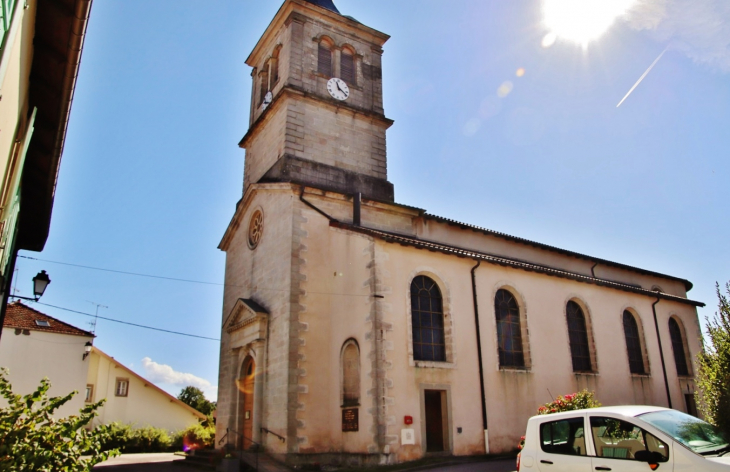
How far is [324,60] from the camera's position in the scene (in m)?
22.5

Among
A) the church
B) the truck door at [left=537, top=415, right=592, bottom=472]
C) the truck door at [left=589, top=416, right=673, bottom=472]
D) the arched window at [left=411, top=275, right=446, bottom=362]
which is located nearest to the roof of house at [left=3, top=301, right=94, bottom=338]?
the church

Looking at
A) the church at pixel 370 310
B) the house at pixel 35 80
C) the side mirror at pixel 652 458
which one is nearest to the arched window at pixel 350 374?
the church at pixel 370 310

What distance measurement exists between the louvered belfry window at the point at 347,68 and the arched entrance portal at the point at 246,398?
462 inches

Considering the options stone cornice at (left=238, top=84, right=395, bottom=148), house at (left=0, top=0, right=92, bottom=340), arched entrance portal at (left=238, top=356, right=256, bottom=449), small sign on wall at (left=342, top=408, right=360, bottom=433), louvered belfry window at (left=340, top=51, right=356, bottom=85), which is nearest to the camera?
house at (left=0, top=0, right=92, bottom=340)

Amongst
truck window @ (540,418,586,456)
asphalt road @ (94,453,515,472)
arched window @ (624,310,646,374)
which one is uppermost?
arched window @ (624,310,646,374)

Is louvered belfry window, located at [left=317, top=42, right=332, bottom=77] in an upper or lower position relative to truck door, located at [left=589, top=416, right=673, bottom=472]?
upper

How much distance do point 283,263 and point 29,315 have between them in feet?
50.6

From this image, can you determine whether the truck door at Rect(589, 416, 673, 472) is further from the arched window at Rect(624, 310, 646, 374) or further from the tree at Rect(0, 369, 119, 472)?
the arched window at Rect(624, 310, 646, 374)

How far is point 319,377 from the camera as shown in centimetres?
1608

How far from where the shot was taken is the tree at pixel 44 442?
15.6 ft

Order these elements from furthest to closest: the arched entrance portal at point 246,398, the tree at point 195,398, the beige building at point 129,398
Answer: the tree at point 195,398 < the beige building at point 129,398 < the arched entrance portal at point 246,398

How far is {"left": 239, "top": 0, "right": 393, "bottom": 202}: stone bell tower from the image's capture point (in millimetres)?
20297

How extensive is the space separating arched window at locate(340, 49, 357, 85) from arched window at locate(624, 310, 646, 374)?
14.2 m

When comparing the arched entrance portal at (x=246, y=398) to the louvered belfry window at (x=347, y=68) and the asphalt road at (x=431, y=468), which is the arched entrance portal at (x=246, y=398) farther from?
the louvered belfry window at (x=347, y=68)
